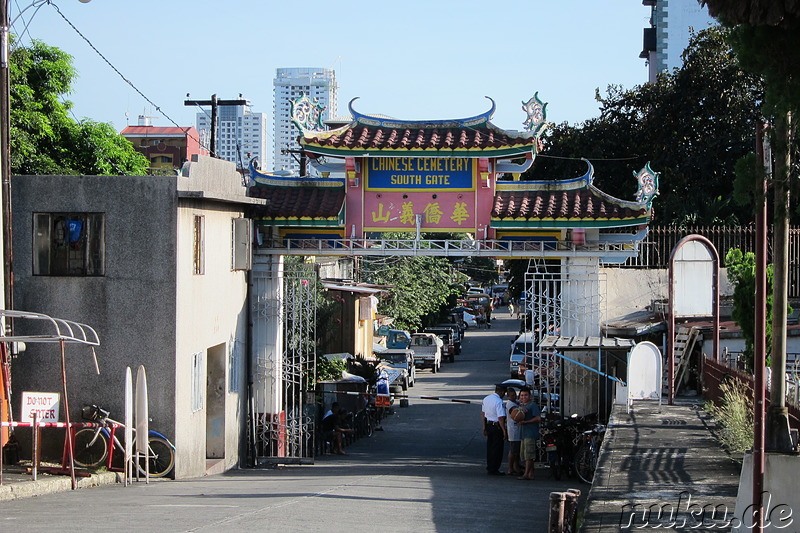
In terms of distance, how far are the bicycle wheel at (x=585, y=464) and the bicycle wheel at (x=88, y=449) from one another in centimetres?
723

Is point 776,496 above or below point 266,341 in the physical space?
below

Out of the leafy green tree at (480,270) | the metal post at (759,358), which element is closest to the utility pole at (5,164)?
the metal post at (759,358)

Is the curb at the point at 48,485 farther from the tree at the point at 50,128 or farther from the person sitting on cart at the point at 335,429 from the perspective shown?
the tree at the point at 50,128

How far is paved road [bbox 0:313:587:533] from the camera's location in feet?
35.6

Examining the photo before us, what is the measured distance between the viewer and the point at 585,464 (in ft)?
54.2

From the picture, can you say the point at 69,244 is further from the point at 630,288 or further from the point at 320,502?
the point at 630,288

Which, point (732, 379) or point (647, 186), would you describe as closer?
point (732, 379)

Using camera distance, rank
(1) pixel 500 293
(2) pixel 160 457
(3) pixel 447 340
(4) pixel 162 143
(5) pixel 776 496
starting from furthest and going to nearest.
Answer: (1) pixel 500 293
(4) pixel 162 143
(3) pixel 447 340
(2) pixel 160 457
(5) pixel 776 496

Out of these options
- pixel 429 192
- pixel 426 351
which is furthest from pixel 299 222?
pixel 426 351

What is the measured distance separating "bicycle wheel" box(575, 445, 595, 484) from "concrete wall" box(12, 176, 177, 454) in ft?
21.1

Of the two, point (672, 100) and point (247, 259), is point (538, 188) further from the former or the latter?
point (672, 100)

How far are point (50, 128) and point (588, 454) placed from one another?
1802 centimetres

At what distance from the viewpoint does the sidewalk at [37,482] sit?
43.2ft

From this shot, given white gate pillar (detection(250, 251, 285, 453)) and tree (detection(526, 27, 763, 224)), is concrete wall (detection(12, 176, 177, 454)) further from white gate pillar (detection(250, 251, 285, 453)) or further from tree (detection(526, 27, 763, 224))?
tree (detection(526, 27, 763, 224))
